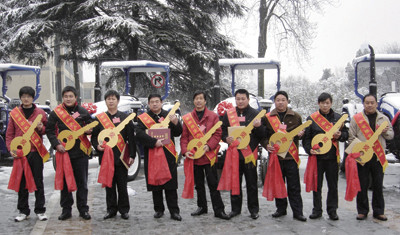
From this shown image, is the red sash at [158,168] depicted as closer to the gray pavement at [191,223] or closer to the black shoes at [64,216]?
the gray pavement at [191,223]

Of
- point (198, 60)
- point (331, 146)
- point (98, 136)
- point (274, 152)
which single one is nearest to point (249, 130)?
point (274, 152)

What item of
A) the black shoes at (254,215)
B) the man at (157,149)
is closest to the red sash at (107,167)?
the man at (157,149)

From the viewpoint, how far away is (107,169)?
17.5 feet

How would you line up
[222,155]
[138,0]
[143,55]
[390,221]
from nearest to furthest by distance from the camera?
[390,221], [222,155], [138,0], [143,55]

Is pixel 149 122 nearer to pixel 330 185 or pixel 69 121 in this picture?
pixel 69 121

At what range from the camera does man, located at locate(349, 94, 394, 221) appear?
17.6ft

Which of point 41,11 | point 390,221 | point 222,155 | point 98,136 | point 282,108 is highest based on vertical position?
point 41,11

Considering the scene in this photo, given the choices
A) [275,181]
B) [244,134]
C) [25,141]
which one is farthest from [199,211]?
[25,141]

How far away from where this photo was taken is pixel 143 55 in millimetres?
18844

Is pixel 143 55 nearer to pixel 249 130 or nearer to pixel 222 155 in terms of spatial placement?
pixel 222 155

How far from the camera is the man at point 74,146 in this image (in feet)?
17.6

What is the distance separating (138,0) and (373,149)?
1382 cm

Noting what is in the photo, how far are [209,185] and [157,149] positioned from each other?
2.67ft

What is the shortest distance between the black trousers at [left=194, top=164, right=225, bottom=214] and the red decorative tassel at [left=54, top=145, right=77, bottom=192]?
1517mm
